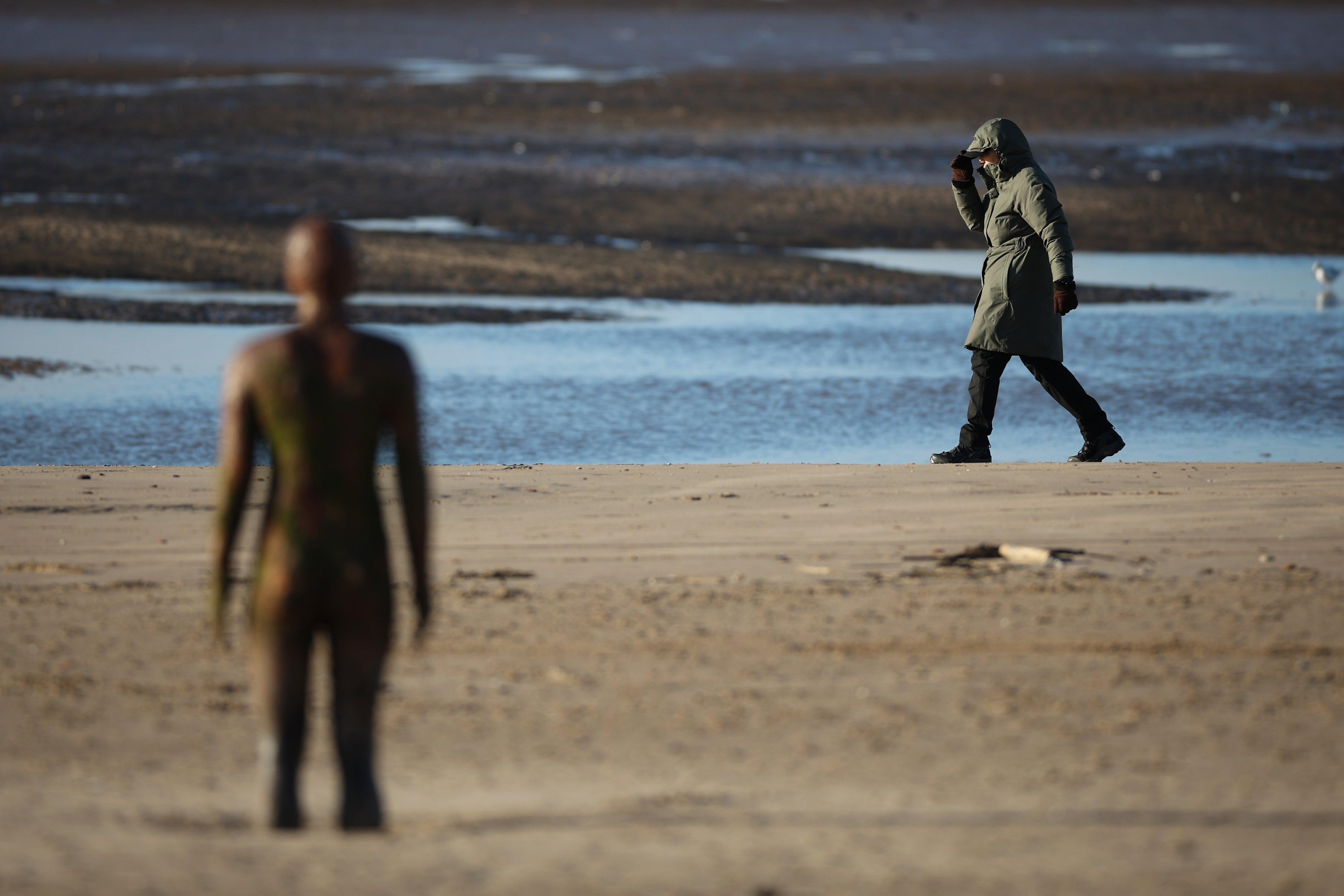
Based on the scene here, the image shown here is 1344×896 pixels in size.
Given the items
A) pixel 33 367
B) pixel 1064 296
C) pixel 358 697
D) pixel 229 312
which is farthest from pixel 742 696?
pixel 229 312

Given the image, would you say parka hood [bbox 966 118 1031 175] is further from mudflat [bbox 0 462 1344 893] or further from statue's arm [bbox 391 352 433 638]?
statue's arm [bbox 391 352 433 638]

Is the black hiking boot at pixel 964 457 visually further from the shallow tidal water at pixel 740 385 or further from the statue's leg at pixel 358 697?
the statue's leg at pixel 358 697

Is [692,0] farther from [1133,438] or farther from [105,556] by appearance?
[105,556]

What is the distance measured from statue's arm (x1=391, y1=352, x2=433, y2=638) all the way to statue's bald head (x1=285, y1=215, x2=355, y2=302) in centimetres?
19

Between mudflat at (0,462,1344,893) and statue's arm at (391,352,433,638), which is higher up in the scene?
statue's arm at (391,352,433,638)

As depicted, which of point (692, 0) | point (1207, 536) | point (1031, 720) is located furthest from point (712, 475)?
point (692, 0)

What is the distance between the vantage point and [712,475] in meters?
7.54

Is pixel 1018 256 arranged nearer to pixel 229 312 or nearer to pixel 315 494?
pixel 315 494

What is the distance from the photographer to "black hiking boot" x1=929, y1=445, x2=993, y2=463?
771 cm

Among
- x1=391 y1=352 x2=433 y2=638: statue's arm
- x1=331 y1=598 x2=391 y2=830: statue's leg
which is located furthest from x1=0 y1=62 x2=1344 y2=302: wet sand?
x1=331 y1=598 x2=391 y2=830: statue's leg

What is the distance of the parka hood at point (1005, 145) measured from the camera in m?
7.58

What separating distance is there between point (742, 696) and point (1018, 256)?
3501 mm

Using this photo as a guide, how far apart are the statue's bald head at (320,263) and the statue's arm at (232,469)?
7.7 inches

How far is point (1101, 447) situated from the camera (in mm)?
7801
